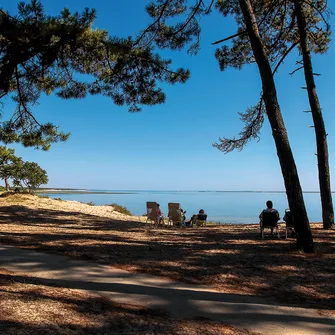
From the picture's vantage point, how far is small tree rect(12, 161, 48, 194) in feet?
129

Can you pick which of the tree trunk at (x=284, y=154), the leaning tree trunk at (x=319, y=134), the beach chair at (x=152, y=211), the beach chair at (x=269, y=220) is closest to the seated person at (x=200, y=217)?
the beach chair at (x=152, y=211)

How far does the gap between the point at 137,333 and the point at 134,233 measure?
18.2 feet

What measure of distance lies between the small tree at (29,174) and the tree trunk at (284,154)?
1418 inches

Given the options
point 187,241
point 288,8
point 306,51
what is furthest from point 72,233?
point 288,8

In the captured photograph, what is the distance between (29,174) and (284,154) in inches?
1575

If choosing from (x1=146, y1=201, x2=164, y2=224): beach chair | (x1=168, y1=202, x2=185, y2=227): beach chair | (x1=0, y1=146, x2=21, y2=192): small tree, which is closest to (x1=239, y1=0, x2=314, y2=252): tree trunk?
(x1=146, y1=201, x2=164, y2=224): beach chair

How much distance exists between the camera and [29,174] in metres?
41.3

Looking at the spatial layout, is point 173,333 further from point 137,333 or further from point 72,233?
Answer: point 72,233

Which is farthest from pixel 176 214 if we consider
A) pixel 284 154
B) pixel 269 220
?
pixel 284 154

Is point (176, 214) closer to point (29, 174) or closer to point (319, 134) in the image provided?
point (319, 134)

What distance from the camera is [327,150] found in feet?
31.3

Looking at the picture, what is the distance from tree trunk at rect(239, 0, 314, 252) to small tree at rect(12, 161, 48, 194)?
36.0 meters

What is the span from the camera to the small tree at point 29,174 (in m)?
39.3

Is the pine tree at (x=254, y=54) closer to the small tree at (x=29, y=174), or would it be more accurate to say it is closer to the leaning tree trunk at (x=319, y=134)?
the leaning tree trunk at (x=319, y=134)
